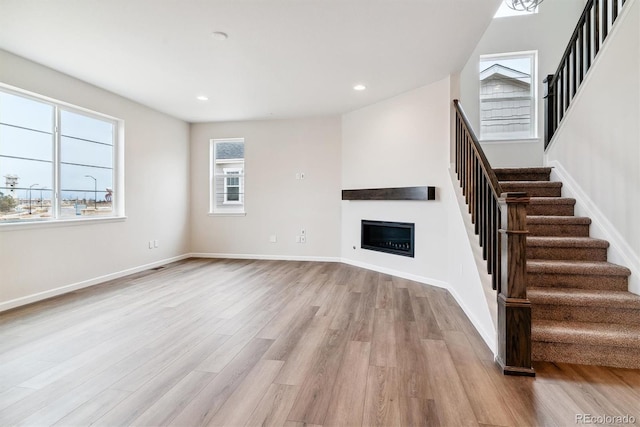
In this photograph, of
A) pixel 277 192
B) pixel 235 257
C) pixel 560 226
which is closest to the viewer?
pixel 560 226

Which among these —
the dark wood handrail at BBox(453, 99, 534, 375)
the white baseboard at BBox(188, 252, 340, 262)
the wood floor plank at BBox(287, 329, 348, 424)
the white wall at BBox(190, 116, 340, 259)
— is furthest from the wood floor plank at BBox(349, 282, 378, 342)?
the white wall at BBox(190, 116, 340, 259)

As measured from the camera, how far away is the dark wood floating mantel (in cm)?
402

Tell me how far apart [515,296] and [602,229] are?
1.53 meters

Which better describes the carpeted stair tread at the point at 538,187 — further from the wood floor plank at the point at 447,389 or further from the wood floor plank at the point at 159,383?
the wood floor plank at the point at 159,383

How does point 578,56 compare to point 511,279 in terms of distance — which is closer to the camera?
point 511,279

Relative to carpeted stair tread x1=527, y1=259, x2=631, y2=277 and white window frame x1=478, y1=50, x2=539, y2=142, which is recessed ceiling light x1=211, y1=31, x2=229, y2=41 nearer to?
carpeted stair tread x1=527, y1=259, x2=631, y2=277

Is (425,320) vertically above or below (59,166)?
below

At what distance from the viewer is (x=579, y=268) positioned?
7.94 feet

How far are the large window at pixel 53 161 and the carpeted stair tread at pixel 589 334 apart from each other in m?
5.04

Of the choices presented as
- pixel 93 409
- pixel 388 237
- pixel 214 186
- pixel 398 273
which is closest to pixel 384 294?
pixel 398 273

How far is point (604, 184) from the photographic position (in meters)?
2.72

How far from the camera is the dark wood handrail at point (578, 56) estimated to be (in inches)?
110

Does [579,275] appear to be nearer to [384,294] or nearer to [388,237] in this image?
[384,294]

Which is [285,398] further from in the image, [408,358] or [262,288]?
[262,288]
